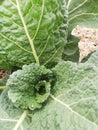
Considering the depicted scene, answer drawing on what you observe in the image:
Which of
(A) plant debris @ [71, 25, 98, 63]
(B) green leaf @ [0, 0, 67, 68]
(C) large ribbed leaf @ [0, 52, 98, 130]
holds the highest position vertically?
(B) green leaf @ [0, 0, 67, 68]

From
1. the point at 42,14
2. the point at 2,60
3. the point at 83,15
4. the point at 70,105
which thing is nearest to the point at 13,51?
the point at 2,60

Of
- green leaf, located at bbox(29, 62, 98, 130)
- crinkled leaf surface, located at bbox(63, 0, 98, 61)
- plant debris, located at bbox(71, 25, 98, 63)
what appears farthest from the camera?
plant debris, located at bbox(71, 25, 98, 63)

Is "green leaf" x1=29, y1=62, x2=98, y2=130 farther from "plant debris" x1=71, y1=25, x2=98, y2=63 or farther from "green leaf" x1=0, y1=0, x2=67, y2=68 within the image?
"plant debris" x1=71, y1=25, x2=98, y2=63

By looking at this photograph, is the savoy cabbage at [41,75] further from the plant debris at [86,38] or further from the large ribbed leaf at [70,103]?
the plant debris at [86,38]

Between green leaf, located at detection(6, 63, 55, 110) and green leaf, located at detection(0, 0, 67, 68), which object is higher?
green leaf, located at detection(0, 0, 67, 68)

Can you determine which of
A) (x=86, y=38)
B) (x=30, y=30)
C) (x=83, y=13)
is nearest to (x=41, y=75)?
(x=30, y=30)

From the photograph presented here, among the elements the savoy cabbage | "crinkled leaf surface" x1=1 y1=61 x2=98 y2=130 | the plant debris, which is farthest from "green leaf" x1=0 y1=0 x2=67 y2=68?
the plant debris

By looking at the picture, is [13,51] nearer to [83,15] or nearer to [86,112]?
[86,112]
